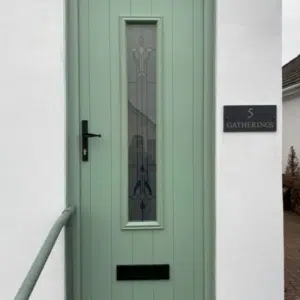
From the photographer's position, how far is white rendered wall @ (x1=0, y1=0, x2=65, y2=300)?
2.32m

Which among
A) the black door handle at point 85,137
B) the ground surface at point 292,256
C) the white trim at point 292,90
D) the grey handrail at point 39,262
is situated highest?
the white trim at point 292,90

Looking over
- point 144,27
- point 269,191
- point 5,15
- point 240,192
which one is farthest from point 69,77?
point 269,191

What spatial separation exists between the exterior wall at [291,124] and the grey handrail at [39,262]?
839 centimetres

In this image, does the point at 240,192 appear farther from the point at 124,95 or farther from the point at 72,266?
the point at 72,266

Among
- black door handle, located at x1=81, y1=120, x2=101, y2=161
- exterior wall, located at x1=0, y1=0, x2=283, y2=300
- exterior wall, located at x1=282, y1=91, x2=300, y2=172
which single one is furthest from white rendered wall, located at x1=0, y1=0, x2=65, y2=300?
exterior wall, located at x1=282, y1=91, x2=300, y2=172

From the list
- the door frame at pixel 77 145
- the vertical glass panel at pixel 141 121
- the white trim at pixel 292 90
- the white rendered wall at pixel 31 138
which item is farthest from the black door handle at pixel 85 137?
the white trim at pixel 292 90

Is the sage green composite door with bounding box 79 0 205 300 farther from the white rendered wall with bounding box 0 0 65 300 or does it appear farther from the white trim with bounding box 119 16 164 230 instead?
the white rendered wall with bounding box 0 0 65 300

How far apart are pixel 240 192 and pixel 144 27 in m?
1.18

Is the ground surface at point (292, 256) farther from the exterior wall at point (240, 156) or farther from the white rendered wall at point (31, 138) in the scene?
the white rendered wall at point (31, 138)

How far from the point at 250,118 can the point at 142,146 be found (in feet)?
2.24

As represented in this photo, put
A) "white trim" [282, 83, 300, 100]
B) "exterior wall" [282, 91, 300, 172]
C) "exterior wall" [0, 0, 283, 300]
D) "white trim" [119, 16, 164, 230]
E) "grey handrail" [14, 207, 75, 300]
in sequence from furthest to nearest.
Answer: "exterior wall" [282, 91, 300, 172], "white trim" [282, 83, 300, 100], "white trim" [119, 16, 164, 230], "exterior wall" [0, 0, 283, 300], "grey handrail" [14, 207, 75, 300]

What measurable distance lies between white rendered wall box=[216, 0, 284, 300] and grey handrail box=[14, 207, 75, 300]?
2.97 ft

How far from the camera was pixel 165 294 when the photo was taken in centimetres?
245

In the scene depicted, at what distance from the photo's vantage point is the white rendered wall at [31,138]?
2.32m
